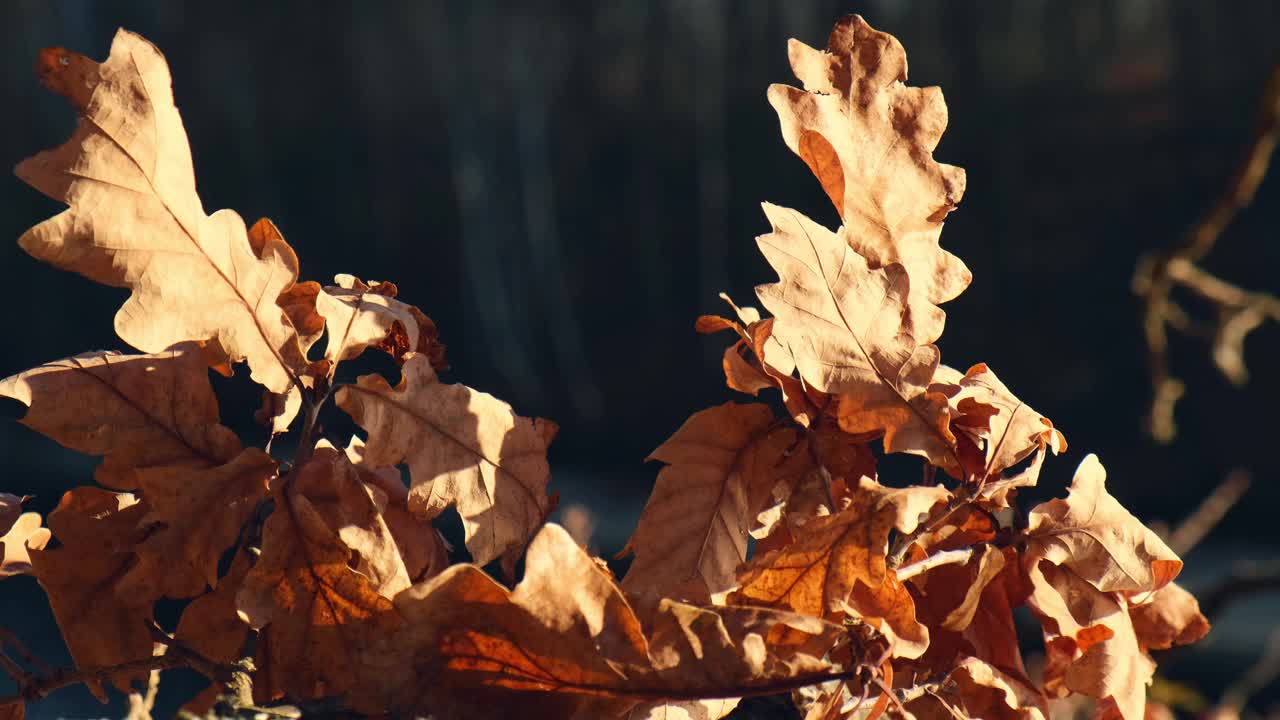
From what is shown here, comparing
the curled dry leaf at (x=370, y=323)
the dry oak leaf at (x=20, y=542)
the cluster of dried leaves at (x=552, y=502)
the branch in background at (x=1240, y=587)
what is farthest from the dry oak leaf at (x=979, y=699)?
the branch in background at (x=1240, y=587)

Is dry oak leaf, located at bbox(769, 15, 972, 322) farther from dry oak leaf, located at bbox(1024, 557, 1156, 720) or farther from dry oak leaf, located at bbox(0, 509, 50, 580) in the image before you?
dry oak leaf, located at bbox(0, 509, 50, 580)

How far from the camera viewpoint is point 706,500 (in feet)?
1.62

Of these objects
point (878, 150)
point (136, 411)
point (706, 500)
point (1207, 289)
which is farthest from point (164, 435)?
point (1207, 289)

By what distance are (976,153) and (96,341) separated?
12.0ft

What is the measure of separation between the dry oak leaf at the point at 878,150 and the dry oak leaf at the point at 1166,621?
17 cm

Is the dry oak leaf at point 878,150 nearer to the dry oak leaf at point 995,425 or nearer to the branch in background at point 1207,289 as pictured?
the dry oak leaf at point 995,425

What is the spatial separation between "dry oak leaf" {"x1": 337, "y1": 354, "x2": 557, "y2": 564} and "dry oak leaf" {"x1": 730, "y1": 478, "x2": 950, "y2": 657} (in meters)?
0.10

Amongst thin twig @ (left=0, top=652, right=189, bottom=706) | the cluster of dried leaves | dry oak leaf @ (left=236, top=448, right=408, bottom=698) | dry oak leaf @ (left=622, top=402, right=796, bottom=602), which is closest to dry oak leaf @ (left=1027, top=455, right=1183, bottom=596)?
the cluster of dried leaves

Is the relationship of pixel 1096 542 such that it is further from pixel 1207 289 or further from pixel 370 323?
pixel 1207 289

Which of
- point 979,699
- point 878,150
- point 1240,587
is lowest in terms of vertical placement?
point 1240,587

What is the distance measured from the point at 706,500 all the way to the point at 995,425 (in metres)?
0.13

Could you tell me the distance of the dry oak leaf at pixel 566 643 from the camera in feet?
1.28

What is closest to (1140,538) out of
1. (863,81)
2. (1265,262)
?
(863,81)

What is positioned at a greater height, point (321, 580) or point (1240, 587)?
point (321, 580)
